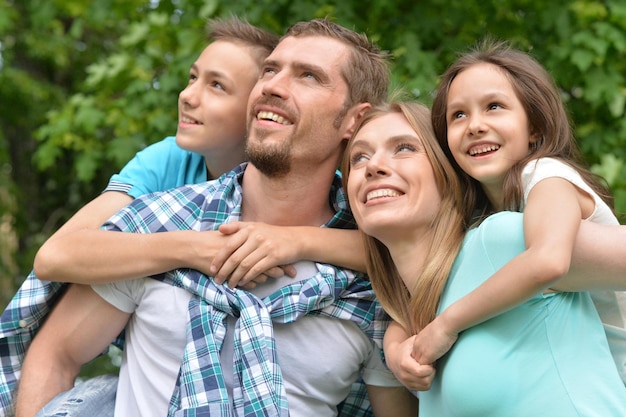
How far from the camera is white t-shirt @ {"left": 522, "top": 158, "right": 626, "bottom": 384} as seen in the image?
2010 millimetres

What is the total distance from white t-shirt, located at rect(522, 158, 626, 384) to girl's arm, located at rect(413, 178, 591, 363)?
3 cm

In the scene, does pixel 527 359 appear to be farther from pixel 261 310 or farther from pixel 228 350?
pixel 228 350

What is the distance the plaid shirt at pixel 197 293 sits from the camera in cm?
232

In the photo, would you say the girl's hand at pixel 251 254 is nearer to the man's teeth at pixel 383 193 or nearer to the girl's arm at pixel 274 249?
the girl's arm at pixel 274 249

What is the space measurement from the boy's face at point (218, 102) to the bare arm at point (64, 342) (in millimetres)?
695

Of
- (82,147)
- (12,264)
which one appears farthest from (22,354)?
(12,264)

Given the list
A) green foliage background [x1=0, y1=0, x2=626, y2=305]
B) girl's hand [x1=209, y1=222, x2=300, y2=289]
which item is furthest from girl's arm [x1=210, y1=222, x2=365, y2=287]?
green foliage background [x1=0, y1=0, x2=626, y2=305]

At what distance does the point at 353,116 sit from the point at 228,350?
89 cm

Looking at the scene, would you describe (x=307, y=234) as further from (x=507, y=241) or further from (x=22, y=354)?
(x=22, y=354)

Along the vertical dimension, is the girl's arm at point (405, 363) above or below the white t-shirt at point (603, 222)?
below

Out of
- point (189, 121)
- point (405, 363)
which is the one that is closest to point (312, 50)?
point (189, 121)

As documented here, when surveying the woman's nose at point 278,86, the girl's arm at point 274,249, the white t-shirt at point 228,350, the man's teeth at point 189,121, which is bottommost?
the white t-shirt at point 228,350

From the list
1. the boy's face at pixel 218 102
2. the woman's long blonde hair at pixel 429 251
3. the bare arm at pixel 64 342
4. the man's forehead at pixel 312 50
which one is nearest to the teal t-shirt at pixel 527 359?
the woman's long blonde hair at pixel 429 251

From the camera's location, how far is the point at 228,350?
242 cm
